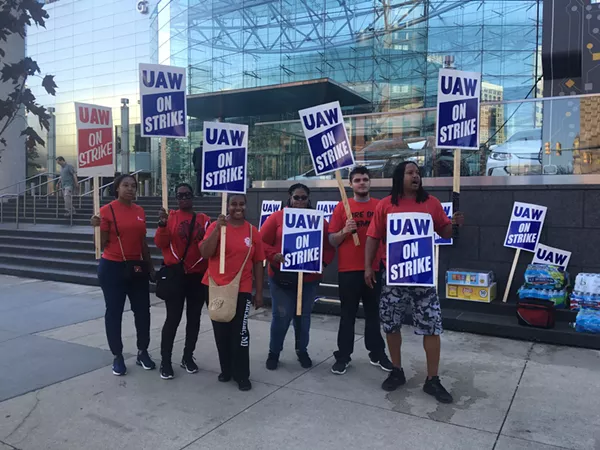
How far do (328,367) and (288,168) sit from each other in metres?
4.76

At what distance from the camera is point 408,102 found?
64.2 ft

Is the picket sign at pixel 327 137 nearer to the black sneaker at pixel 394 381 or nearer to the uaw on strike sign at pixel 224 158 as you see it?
the uaw on strike sign at pixel 224 158

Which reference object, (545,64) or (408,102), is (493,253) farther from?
(408,102)

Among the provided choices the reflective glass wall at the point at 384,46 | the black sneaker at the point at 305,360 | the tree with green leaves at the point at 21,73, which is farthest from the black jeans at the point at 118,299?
the reflective glass wall at the point at 384,46

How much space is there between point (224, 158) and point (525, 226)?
3960mm

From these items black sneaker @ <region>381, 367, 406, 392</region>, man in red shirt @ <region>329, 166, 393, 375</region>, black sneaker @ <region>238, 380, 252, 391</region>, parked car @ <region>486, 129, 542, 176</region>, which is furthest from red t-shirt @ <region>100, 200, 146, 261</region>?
parked car @ <region>486, 129, 542, 176</region>

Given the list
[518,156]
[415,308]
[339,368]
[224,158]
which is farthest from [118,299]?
[518,156]

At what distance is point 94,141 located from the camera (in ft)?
17.0

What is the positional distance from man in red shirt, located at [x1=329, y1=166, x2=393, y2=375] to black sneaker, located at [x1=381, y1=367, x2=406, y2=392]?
0.40 m

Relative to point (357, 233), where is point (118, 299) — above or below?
below

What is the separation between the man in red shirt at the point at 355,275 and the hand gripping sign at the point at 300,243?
212 mm

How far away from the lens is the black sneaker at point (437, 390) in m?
4.14

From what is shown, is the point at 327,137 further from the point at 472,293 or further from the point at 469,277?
the point at 472,293

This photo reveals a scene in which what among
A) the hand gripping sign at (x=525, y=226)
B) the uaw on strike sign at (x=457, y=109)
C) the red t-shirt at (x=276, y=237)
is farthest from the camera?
the hand gripping sign at (x=525, y=226)
